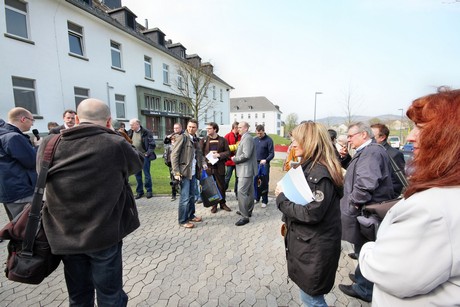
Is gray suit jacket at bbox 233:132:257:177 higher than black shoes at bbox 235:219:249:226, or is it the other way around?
gray suit jacket at bbox 233:132:257:177

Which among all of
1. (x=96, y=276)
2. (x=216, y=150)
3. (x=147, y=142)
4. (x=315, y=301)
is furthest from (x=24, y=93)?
(x=315, y=301)

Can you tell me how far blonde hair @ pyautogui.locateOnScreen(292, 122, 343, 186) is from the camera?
1.83m

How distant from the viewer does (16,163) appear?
3.24 m

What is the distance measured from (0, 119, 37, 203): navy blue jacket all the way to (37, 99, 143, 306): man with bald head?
2.03 m

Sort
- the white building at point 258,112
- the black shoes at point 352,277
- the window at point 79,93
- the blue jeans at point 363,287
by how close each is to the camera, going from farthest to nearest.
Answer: the white building at point 258,112 < the window at point 79,93 < the black shoes at point 352,277 < the blue jeans at point 363,287

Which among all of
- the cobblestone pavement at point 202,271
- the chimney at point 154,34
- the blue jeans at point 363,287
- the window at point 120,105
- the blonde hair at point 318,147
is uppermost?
the chimney at point 154,34

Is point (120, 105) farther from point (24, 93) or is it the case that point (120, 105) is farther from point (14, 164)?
point (14, 164)

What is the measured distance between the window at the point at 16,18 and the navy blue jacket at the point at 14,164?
10828 mm

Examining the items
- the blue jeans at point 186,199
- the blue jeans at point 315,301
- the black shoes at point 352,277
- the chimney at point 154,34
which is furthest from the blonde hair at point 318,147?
the chimney at point 154,34

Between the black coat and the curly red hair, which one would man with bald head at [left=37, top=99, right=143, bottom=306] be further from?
the curly red hair

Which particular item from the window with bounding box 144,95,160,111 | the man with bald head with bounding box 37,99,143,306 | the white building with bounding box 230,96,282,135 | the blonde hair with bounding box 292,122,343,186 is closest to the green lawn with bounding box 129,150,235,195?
the man with bald head with bounding box 37,99,143,306

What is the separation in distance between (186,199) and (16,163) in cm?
262

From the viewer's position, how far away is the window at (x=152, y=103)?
18822mm

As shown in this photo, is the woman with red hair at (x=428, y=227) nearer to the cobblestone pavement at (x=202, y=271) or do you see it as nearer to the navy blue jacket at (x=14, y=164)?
the cobblestone pavement at (x=202, y=271)
